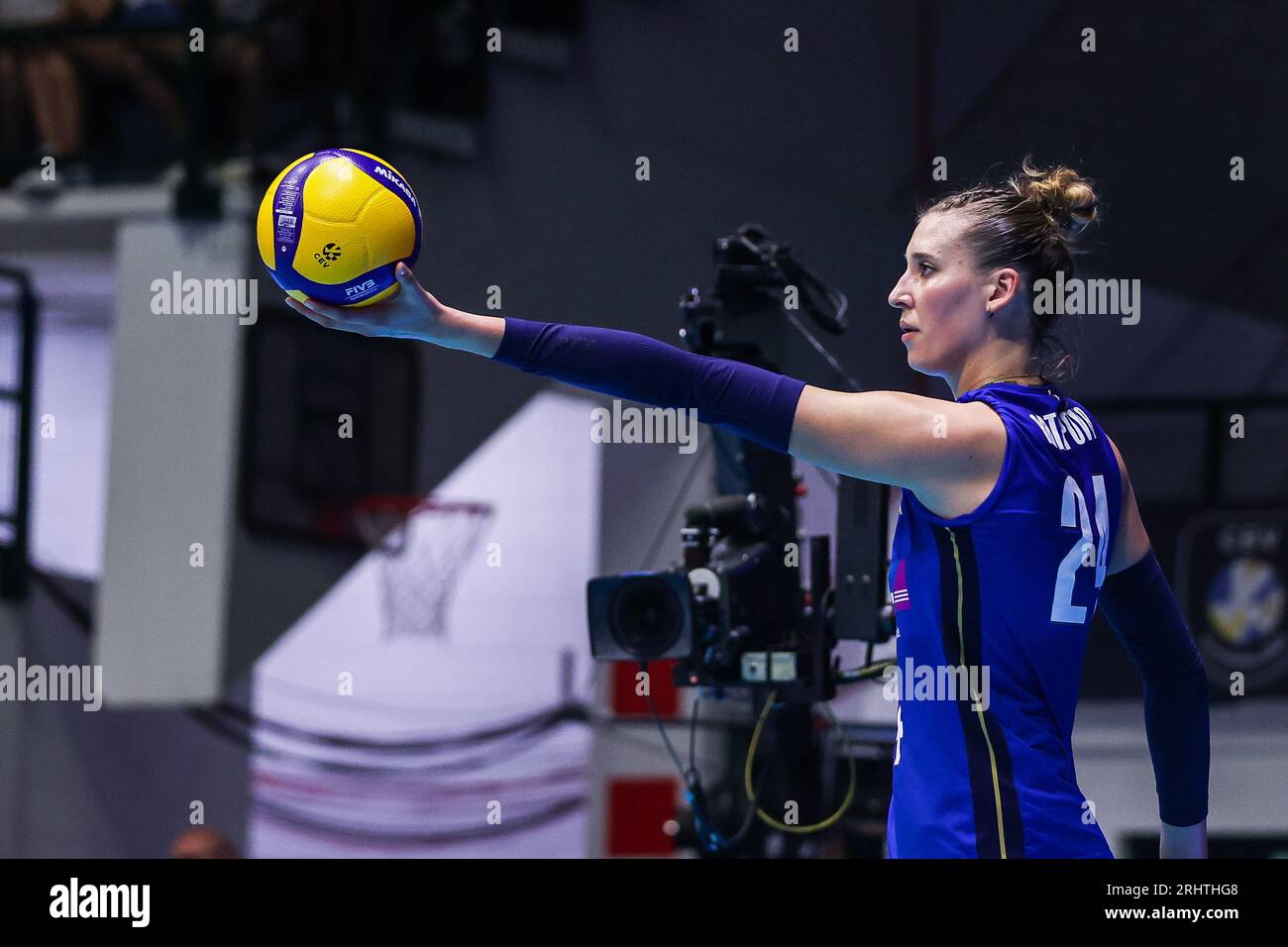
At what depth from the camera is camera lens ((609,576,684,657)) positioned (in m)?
2.75

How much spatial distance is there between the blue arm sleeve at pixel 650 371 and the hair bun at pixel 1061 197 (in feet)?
1.53

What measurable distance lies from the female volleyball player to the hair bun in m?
0.08

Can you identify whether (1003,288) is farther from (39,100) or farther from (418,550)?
(39,100)

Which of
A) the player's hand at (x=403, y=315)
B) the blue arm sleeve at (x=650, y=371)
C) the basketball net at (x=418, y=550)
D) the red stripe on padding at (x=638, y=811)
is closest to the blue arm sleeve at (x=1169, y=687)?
the blue arm sleeve at (x=650, y=371)

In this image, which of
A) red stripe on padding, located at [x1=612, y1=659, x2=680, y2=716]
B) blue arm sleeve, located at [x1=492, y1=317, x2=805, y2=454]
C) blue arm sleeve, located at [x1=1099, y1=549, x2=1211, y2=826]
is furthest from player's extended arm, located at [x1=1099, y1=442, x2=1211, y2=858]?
red stripe on padding, located at [x1=612, y1=659, x2=680, y2=716]

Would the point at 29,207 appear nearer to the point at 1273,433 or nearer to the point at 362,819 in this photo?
the point at 362,819

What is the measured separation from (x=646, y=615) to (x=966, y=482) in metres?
1.30

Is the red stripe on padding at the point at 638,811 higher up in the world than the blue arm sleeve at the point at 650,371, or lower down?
lower down

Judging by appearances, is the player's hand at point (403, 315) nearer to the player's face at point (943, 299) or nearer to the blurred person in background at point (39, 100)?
the player's face at point (943, 299)

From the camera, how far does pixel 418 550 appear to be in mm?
6426

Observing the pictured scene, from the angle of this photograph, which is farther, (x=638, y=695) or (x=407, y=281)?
(x=638, y=695)

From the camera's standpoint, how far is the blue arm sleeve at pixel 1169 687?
1.87m

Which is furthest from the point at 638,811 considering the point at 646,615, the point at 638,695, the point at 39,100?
the point at 39,100
